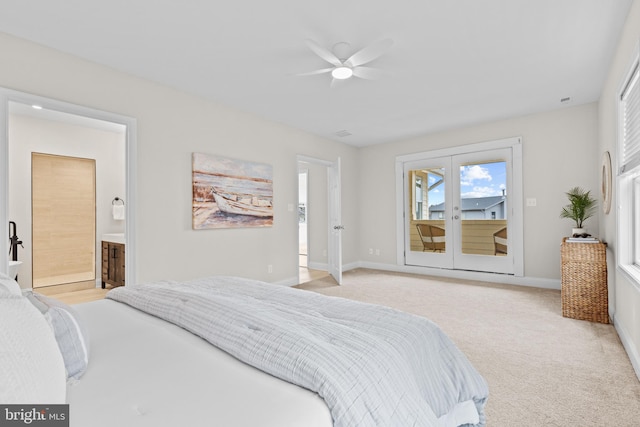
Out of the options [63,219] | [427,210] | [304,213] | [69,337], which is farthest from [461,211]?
[63,219]

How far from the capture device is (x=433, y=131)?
5.42 m

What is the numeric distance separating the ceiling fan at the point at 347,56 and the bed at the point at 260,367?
2.03m

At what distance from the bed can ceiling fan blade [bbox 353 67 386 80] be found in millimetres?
2384

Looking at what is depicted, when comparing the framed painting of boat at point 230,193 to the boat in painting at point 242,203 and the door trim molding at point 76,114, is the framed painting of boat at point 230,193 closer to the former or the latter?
the boat in painting at point 242,203

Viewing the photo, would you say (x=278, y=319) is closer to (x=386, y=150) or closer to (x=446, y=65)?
(x=446, y=65)

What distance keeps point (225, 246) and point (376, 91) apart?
2606 millimetres

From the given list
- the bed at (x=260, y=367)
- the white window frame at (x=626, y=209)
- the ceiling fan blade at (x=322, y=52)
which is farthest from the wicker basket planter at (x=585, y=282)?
the ceiling fan blade at (x=322, y=52)

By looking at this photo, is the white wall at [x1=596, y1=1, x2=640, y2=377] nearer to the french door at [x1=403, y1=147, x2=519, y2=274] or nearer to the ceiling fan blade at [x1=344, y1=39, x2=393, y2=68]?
the french door at [x1=403, y1=147, x2=519, y2=274]

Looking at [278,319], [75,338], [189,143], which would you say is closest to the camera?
[75,338]

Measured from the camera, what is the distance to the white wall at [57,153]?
4266 mm

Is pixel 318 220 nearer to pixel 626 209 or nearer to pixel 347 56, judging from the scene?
pixel 347 56

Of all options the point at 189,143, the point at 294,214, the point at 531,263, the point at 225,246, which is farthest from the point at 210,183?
the point at 531,263

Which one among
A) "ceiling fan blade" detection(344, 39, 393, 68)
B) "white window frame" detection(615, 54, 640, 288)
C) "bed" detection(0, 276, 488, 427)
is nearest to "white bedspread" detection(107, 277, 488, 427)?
"bed" detection(0, 276, 488, 427)

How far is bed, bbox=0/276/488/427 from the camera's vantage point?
79 cm
